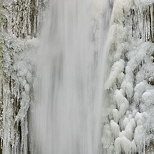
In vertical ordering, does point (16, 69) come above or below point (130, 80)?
above

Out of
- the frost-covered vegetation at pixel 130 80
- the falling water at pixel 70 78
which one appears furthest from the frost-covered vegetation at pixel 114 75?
the falling water at pixel 70 78

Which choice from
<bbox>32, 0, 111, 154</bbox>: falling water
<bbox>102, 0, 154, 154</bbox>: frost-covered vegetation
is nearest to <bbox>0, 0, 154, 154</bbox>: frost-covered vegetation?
<bbox>102, 0, 154, 154</bbox>: frost-covered vegetation

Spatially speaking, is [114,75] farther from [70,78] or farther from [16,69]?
[16,69]

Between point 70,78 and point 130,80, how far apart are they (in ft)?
3.25

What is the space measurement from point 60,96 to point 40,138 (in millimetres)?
705

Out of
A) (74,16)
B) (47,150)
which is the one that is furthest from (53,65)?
(47,150)

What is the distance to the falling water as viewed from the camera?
7086mm

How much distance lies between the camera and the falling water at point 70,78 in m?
7.09

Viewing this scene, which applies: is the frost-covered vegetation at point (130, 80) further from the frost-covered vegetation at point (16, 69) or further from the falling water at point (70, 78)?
the frost-covered vegetation at point (16, 69)

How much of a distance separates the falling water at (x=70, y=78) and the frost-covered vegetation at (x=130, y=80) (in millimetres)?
192

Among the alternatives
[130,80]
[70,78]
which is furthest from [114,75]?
[70,78]

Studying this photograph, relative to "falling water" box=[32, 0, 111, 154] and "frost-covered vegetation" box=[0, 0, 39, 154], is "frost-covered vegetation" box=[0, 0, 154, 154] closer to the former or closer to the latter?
"frost-covered vegetation" box=[0, 0, 39, 154]

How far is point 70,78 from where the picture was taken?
Answer: 7.30 metres

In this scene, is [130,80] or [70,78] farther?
[70,78]
